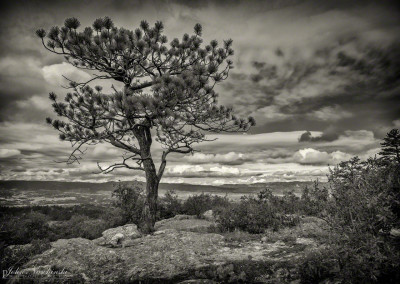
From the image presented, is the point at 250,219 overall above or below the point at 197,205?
above

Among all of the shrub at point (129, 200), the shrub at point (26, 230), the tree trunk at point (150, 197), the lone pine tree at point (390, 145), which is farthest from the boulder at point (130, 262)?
the lone pine tree at point (390, 145)

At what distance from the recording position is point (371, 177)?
14.5ft

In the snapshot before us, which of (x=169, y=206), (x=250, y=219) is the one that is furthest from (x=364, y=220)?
(x=169, y=206)

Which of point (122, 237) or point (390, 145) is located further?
point (390, 145)

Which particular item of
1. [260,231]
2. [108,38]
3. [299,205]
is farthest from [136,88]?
[299,205]

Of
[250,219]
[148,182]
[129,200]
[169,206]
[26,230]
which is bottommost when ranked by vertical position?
[26,230]

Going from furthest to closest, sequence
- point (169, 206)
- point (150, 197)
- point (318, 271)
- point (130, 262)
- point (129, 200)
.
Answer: point (169, 206) < point (129, 200) < point (150, 197) < point (130, 262) < point (318, 271)

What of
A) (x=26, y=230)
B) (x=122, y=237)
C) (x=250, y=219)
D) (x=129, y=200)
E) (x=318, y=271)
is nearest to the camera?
(x=318, y=271)

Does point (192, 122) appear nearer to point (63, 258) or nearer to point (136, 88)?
point (136, 88)

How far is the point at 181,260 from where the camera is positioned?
620 cm

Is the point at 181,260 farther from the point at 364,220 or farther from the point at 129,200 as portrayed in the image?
the point at 129,200

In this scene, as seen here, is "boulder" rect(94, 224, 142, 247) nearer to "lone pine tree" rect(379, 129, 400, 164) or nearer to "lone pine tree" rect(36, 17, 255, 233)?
"lone pine tree" rect(36, 17, 255, 233)

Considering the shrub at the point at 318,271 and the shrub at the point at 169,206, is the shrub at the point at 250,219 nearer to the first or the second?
the shrub at the point at 318,271

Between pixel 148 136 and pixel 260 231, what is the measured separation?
6477 millimetres
